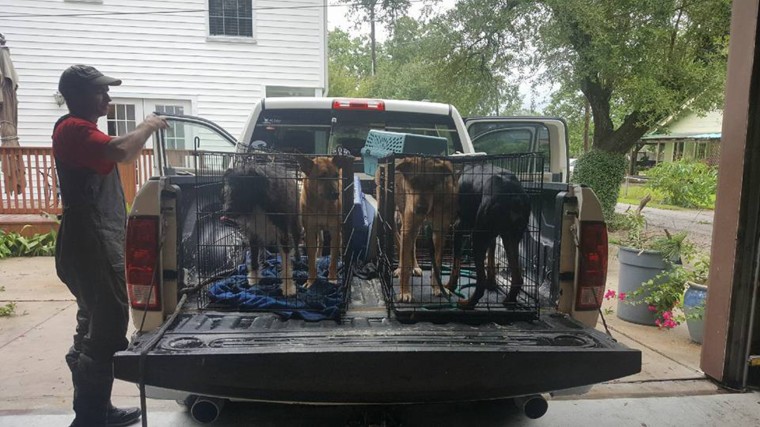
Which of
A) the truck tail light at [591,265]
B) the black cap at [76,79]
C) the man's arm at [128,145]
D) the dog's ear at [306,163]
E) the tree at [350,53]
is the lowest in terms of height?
the truck tail light at [591,265]

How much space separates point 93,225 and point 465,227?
7.21 ft

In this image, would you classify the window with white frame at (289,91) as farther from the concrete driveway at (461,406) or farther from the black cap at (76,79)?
the black cap at (76,79)

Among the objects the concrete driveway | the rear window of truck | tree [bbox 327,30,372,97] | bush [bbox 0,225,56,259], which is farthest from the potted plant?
tree [bbox 327,30,372,97]

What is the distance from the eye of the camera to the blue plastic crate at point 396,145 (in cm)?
355

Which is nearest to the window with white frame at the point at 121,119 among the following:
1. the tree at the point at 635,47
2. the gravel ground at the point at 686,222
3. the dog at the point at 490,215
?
the tree at the point at 635,47

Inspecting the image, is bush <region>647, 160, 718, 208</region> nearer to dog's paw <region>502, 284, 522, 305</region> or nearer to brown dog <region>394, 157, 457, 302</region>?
dog's paw <region>502, 284, 522, 305</region>

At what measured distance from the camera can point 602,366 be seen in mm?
2363

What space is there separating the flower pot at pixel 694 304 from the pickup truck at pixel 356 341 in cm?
261

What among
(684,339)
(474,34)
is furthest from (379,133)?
(474,34)

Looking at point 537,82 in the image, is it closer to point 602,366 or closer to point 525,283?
point 525,283

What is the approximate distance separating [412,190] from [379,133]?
3.55ft

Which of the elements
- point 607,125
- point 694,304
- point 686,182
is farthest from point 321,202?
point 686,182

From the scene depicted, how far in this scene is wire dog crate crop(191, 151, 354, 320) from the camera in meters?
2.89

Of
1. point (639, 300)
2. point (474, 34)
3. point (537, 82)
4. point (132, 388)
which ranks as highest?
point (474, 34)
